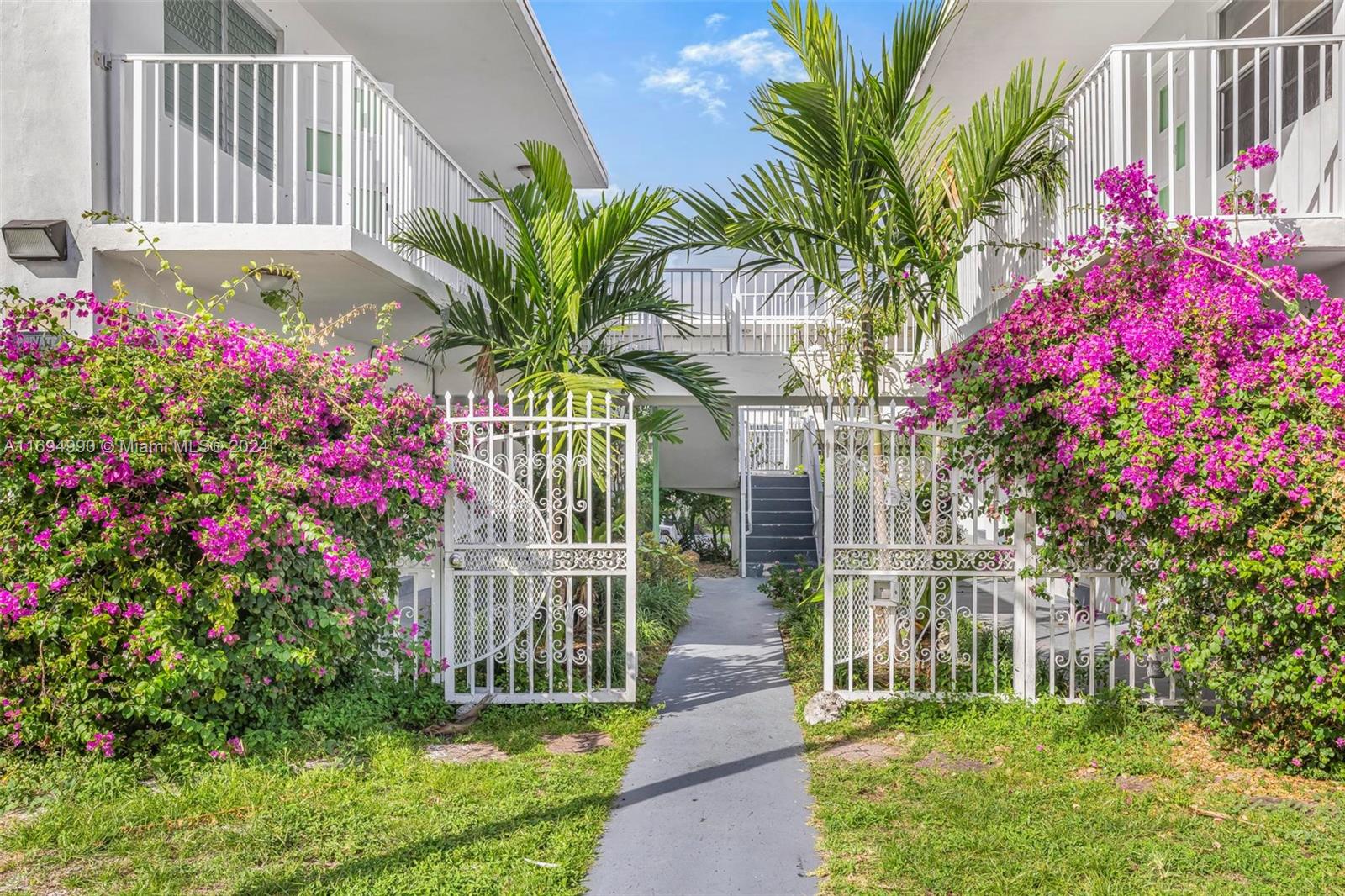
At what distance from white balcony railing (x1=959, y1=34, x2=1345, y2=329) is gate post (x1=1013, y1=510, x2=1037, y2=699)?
1665 mm

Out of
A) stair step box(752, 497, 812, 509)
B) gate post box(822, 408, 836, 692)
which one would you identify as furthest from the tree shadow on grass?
stair step box(752, 497, 812, 509)

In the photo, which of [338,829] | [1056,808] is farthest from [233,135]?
[1056,808]

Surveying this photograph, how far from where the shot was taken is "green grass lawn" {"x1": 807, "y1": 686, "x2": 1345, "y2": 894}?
11.1ft

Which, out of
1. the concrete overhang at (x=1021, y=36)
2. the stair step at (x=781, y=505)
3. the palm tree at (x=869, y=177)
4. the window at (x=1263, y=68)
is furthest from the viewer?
the stair step at (x=781, y=505)

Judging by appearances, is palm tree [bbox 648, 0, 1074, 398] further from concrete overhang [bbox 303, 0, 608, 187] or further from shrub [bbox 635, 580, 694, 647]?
concrete overhang [bbox 303, 0, 608, 187]

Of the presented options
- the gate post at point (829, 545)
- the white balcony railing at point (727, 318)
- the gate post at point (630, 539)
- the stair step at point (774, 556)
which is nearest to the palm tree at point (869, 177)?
the gate post at point (829, 545)

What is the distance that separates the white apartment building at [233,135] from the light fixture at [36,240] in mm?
75

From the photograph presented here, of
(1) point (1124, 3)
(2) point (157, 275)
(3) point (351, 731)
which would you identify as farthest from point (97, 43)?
(1) point (1124, 3)

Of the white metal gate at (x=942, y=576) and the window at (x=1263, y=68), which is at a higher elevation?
the window at (x=1263, y=68)

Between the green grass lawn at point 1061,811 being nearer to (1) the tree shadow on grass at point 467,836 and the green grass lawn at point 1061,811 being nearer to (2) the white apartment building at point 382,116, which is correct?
(1) the tree shadow on grass at point 467,836

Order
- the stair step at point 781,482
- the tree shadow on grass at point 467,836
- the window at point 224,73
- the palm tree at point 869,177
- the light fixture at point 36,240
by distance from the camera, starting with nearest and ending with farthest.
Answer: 1. the tree shadow on grass at point 467,836
2. the light fixture at point 36,240
3. the palm tree at point 869,177
4. the window at point 224,73
5. the stair step at point 781,482

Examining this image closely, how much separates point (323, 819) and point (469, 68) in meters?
8.28

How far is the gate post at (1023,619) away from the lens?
554 cm

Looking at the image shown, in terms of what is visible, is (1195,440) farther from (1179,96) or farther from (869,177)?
(1179,96)
